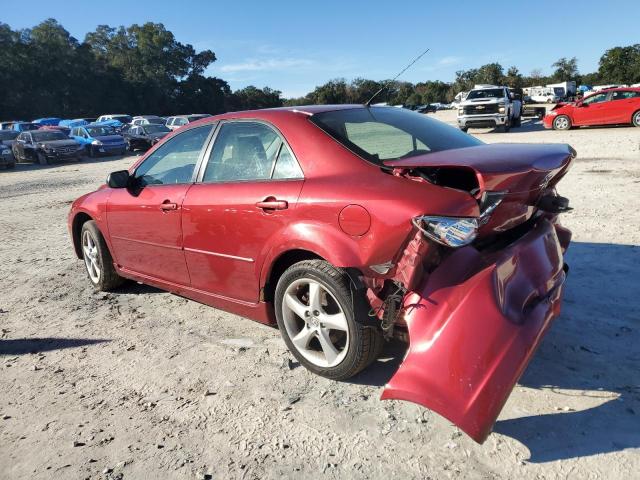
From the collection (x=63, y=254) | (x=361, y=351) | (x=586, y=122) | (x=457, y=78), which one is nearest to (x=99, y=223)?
(x=63, y=254)

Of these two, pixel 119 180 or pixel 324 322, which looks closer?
pixel 324 322

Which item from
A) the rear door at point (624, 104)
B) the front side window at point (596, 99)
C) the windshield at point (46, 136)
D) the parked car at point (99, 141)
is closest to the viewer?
the rear door at point (624, 104)

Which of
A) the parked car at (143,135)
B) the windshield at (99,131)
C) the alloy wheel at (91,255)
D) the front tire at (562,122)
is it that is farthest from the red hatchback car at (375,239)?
the windshield at (99,131)

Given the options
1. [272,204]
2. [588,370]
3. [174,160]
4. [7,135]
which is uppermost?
[7,135]

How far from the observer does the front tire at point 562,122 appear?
20386 millimetres

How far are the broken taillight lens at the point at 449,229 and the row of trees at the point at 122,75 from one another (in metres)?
45.7

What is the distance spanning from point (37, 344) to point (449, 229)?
343cm

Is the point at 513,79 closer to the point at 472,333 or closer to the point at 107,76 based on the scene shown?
the point at 107,76

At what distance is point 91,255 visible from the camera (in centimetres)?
504

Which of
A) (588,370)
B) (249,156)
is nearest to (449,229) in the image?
(588,370)

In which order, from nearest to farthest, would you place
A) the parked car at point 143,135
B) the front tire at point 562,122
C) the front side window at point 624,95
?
1. the front side window at point 624,95
2. the front tire at point 562,122
3. the parked car at point 143,135

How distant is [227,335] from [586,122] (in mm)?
20596

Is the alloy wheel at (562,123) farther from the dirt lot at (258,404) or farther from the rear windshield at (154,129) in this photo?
the rear windshield at (154,129)

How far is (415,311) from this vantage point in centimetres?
240
